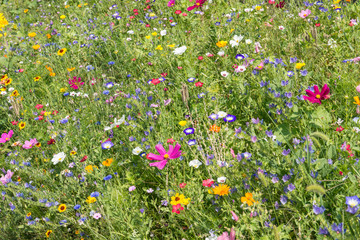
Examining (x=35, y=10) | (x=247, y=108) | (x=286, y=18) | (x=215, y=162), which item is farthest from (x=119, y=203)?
(x=35, y=10)

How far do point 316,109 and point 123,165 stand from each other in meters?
1.40

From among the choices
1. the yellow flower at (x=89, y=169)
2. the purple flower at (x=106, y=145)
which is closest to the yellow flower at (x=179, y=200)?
the yellow flower at (x=89, y=169)

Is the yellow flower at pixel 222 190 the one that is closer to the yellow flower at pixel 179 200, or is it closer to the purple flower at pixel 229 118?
the yellow flower at pixel 179 200

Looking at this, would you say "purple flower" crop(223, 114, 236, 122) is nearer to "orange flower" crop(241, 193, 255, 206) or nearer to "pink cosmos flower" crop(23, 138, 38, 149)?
"orange flower" crop(241, 193, 255, 206)

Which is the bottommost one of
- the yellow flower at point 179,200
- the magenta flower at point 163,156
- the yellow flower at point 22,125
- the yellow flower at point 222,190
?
the yellow flower at point 179,200

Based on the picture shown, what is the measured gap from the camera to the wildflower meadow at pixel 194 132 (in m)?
1.48

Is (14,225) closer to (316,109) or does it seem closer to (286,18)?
(316,109)

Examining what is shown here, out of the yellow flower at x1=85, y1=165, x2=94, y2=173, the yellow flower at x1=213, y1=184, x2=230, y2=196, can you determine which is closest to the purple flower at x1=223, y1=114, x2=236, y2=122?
the yellow flower at x1=213, y1=184, x2=230, y2=196

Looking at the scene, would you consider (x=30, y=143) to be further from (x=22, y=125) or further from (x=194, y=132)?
(x=194, y=132)

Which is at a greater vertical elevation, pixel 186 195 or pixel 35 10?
pixel 35 10

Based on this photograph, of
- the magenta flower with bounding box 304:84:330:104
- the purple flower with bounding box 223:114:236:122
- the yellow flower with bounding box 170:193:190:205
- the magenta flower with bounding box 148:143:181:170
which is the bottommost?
the purple flower with bounding box 223:114:236:122

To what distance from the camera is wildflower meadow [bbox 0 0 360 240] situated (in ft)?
4.85

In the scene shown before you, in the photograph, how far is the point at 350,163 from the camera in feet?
4.62

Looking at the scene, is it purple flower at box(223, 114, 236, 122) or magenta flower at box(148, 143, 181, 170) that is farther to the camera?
purple flower at box(223, 114, 236, 122)
